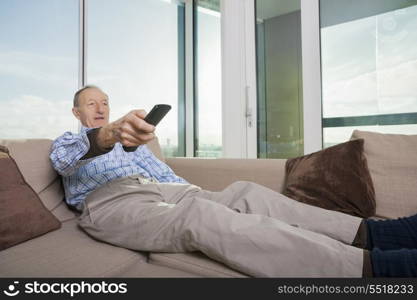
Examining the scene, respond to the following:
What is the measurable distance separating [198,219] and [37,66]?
104 inches

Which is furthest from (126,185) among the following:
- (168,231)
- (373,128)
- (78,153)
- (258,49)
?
(258,49)

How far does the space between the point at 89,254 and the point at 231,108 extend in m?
2.61

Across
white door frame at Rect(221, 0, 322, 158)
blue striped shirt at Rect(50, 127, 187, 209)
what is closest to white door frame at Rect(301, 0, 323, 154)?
white door frame at Rect(221, 0, 322, 158)

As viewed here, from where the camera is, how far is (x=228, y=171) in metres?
1.84

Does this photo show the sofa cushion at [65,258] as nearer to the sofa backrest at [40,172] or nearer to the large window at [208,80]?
the sofa backrest at [40,172]

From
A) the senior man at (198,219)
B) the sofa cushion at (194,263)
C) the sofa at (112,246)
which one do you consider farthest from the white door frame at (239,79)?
the sofa cushion at (194,263)

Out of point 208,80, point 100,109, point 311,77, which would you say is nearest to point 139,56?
point 208,80

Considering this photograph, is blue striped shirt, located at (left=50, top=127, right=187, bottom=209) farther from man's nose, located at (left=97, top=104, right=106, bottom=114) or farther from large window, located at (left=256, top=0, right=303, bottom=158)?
large window, located at (left=256, top=0, right=303, bottom=158)

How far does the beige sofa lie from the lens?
829 mm

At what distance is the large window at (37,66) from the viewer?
272 centimetres

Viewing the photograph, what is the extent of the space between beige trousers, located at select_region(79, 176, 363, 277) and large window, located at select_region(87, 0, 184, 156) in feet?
7.87

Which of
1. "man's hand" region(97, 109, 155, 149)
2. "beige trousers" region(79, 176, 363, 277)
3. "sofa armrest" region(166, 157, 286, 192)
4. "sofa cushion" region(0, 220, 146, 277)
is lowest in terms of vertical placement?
"sofa cushion" region(0, 220, 146, 277)

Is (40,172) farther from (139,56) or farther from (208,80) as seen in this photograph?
(208,80)

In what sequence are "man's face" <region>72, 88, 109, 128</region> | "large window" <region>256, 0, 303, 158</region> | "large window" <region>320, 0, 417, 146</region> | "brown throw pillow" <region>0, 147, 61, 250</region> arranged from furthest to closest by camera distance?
"large window" <region>256, 0, 303, 158</region>
"large window" <region>320, 0, 417, 146</region>
"man's face" <region>72, 88, 109, 128</region>
"brown throw pillow" <region>0, 147, 61, 250</region>
